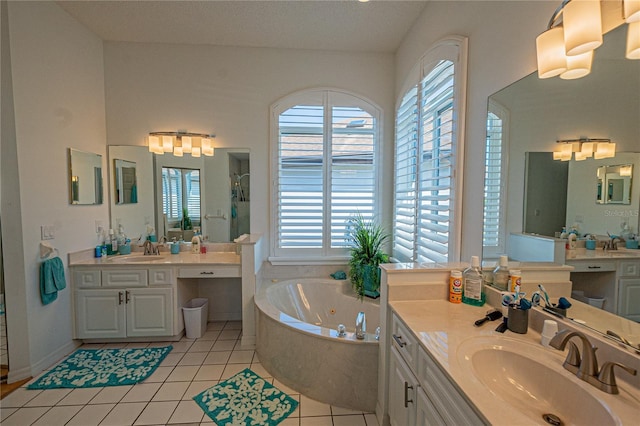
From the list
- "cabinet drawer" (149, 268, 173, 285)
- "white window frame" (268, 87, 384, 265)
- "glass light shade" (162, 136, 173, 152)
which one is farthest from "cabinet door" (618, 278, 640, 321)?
"glass light shade" (162, 136, 173, 152)

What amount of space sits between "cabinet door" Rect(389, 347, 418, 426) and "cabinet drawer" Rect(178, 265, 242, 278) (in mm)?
1764

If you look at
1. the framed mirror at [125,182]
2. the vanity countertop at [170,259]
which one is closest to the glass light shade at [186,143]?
the framed mirror at [125,182]

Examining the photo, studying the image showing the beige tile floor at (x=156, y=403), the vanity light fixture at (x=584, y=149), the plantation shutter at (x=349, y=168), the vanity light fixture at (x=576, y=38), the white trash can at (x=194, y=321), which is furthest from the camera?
the plantation shutter at (x=349, y=168)

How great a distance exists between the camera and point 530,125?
137 centimetres

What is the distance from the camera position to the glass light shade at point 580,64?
1.06m

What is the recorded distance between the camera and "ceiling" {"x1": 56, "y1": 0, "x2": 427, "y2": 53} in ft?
8.30

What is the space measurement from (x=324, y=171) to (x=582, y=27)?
254 cm

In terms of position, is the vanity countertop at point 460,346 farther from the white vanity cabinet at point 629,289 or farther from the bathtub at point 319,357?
the bathtub at point 319,357

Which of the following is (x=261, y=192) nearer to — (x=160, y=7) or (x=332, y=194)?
(x=332, y=194)

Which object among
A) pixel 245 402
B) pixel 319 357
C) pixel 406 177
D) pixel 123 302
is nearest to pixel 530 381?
pixel 319 357

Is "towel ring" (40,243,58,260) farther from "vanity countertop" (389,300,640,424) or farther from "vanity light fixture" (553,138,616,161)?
"vanity light fixture" (553,138,616,161)

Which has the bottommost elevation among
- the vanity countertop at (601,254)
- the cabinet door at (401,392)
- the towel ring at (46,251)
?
the cabinet door at (401,392)

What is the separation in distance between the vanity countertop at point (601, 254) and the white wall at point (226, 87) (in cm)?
242

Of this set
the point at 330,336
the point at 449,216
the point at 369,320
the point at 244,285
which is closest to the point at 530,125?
the point at 449,216
